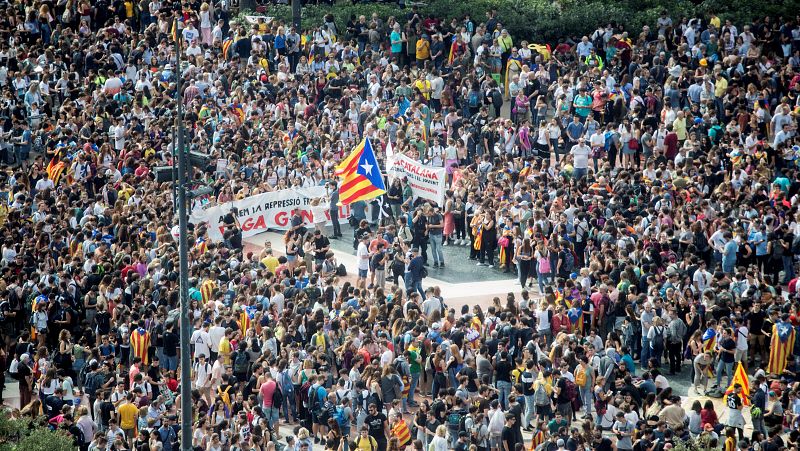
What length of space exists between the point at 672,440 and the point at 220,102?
63.1ft

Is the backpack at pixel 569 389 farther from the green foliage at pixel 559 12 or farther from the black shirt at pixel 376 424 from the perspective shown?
the green foliage at pixel 559 12

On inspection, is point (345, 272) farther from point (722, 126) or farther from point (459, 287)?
point (722, 126)

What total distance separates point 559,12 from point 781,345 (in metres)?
19.0

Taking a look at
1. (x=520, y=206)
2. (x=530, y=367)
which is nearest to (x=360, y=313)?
(x=530, y=367)

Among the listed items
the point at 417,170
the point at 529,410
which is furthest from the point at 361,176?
the point at 529,410

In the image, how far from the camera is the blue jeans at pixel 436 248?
106 ft

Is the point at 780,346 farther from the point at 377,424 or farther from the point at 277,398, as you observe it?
the point at 277,398

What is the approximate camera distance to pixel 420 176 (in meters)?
33.2

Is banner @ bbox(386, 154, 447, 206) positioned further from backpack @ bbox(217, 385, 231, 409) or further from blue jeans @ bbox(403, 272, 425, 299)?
backpack @ bbox(217, 385, 231, 409)

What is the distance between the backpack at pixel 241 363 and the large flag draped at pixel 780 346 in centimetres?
926

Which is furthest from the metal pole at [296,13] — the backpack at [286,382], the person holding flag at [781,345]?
the person holding flag at [781,345]

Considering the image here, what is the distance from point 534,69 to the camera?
130 ft

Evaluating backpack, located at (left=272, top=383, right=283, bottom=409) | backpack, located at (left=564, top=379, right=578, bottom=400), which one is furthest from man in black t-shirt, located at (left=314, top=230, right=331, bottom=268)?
backpack, located at (left=564, top=379, right=578, bottom=400)

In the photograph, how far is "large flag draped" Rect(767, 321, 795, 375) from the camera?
2658 cm
